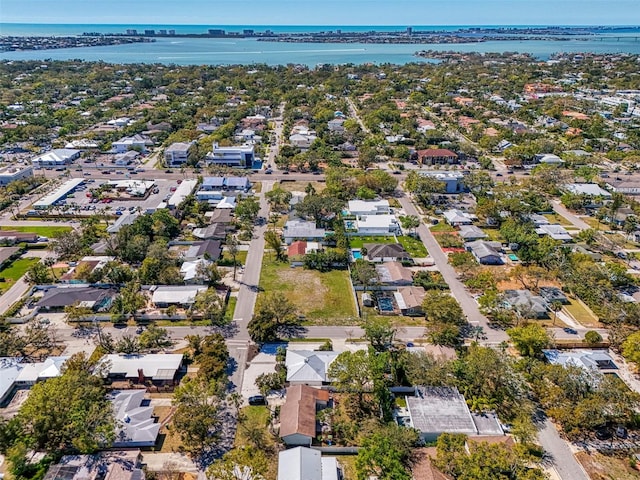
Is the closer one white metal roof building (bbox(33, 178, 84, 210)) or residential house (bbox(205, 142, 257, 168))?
white metal roof building (bbox(33, 178, 84, 210))

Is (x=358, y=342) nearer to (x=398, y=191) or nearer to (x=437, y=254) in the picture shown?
(x=437, y=254)

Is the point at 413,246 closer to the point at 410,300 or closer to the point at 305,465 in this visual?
the point at 410,300

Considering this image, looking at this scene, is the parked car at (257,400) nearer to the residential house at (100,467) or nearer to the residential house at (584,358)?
the residential house at (100,467)

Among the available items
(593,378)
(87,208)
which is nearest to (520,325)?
(593,378)

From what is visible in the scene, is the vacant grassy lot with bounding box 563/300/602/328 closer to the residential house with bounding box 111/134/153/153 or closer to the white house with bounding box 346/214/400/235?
the white house with bounding box 346/214/400/235

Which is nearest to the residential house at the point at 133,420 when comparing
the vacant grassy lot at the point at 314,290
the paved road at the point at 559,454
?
the vacant grassy lot at the point at 314,290

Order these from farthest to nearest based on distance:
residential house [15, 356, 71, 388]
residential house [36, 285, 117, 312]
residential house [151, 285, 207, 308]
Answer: residential house [151, 285, 207, 308], residential house [36, 285, 117, 312], residential house [15, 356, 71, 388]

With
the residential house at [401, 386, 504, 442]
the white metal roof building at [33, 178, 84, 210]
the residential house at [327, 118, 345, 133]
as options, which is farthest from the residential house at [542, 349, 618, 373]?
the residential house at [327, 118, 345, 133]
